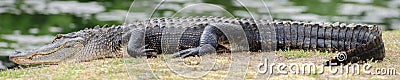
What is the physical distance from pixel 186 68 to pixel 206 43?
4.02 ft

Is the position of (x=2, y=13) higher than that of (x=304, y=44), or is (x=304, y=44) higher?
(x=2, y=13)

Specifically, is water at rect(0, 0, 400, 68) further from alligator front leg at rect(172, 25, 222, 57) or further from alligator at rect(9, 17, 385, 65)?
alligator front leg at rect(172, 25, 222, 57)

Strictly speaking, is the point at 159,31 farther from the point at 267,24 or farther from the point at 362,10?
the point at 362,10

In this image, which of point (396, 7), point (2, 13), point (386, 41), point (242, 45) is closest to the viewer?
point (242, 45)

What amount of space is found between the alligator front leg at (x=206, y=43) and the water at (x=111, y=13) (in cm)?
488

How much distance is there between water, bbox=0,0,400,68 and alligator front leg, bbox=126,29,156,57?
4.33 metres

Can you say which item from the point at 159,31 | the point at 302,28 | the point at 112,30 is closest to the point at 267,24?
the point at 302,28

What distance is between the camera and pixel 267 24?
28.3 feet

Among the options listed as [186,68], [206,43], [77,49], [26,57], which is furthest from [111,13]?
[186,68]

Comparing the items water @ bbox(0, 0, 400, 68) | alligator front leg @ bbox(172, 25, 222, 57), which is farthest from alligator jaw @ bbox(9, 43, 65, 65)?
water @ bbox(0, 0, 400, 68)

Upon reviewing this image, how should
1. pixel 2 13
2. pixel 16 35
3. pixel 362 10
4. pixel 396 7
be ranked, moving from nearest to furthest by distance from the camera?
A: pixel 16 35, pixel 2 13, pixel 362 10, pixel 396 7

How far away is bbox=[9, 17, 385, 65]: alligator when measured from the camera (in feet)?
27.0

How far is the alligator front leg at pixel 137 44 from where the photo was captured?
8.15 meters

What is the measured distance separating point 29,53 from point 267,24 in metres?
2.64
